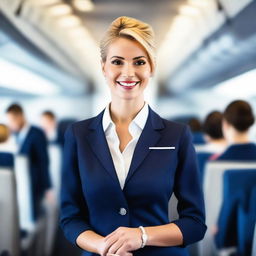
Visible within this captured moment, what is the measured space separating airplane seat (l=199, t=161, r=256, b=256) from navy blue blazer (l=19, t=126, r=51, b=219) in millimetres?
1870

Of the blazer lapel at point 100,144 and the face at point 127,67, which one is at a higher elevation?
the face at point 127,67

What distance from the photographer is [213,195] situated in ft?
9.29

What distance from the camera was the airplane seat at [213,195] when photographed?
2693 millimetres

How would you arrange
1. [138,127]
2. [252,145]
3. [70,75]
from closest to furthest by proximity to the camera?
[138,127]
[252,145]
[70,75]

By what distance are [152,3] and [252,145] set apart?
1631 millimetres

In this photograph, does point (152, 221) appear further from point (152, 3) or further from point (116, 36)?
point (152, 3)

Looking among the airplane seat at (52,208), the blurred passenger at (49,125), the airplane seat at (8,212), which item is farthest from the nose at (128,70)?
the blurred passenger at (49,125)

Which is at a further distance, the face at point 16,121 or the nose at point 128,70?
the face at point 16,121

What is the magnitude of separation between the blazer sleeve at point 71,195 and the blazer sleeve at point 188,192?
311 mm

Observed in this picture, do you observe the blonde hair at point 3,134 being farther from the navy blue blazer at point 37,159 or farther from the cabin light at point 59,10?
the cabin light at point 59,10

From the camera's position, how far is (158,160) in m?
1.24

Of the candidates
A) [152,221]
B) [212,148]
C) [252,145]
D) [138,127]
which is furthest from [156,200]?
[212,148]

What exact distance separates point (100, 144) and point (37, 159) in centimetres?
293

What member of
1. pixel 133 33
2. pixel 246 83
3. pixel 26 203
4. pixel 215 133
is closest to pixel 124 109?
pixel 133 33
